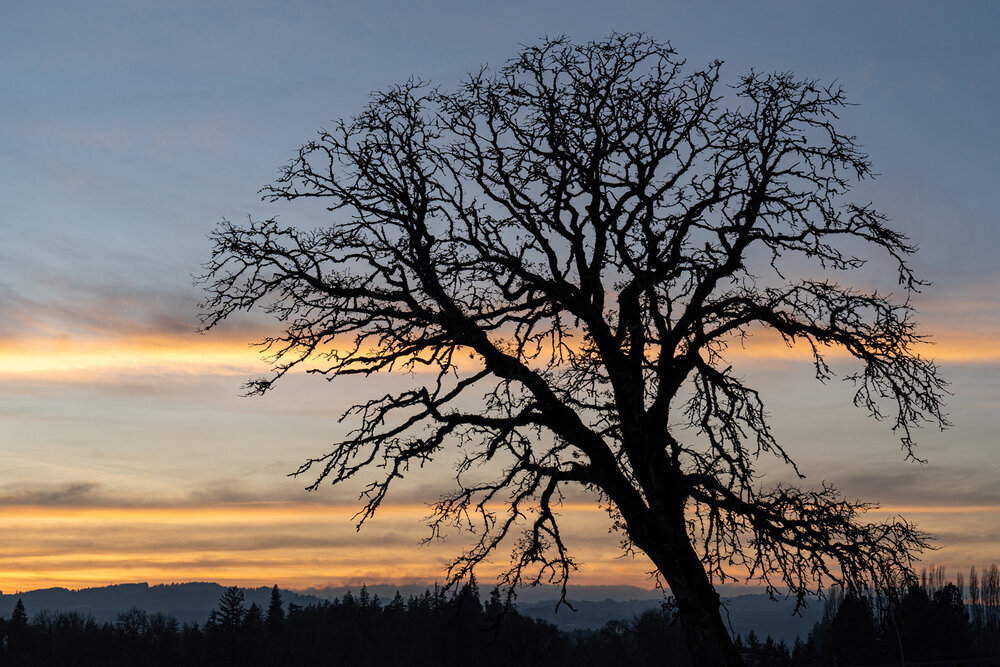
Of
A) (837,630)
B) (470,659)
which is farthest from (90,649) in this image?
(837,630)

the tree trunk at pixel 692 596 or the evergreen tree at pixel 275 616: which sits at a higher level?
the tree trunk at pixel 692 596

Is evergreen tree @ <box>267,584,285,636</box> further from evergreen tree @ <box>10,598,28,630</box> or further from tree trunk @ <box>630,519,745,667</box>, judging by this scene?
tree trunk @ <box>630,519,745,667</box>

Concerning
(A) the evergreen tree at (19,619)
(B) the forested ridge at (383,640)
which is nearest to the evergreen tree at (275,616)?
(B) the forested ridge at (383,640)

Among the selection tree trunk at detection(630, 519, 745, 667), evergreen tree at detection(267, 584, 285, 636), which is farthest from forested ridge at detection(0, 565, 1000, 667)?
tree trunk at detection(630, 519, 745, 667)

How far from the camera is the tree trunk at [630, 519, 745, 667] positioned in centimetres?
1161

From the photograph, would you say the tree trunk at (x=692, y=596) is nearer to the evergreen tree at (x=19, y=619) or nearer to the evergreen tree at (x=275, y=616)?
the evergreen tree at (x=275, y=616)

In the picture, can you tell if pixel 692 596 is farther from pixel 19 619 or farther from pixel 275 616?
pixel 19 619

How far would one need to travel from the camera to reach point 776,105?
43.2 feet

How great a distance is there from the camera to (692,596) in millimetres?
11820

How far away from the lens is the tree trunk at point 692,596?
38.1 ft

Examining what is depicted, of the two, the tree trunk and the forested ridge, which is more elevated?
the tree trunk

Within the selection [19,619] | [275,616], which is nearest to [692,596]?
[275,616]

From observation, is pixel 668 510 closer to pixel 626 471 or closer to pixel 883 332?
pixel 626 471

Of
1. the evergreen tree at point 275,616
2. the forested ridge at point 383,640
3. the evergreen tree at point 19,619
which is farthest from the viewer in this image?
the evergreen tree at point 19,619
